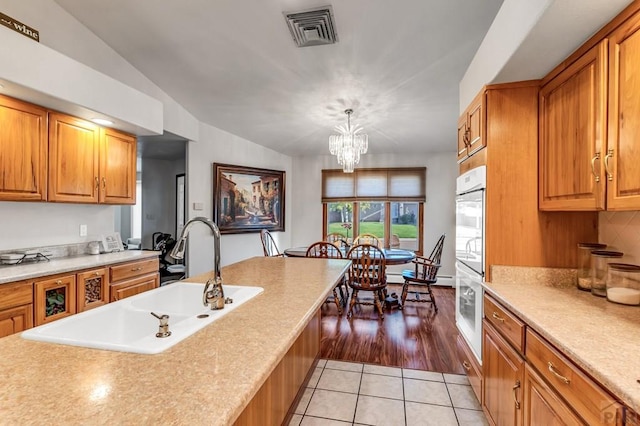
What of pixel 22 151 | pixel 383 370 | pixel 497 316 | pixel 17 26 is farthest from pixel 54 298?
pixel 497 316

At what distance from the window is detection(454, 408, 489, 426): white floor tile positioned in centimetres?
381

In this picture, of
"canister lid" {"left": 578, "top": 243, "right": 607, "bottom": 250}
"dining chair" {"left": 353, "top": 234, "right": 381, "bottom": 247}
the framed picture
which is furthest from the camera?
"dining chair" {"left": 353, "top": 234, "right": 381, "bottom": 247}

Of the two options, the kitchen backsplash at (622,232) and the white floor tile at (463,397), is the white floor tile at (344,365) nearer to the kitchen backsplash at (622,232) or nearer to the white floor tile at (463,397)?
the white floor tile at (463,397)

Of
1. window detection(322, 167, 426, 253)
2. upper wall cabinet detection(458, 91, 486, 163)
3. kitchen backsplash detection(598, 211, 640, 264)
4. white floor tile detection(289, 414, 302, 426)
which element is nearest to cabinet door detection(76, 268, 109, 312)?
white floor tile detection(289, 414, 302, 426)

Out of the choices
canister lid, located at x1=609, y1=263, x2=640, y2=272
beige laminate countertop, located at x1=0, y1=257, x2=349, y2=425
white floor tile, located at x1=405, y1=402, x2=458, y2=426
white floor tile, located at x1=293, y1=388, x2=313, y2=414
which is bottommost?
white floor tile, located at x1=293, y1=388, x2=313, y2=414

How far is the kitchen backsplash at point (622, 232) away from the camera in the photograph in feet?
5.16

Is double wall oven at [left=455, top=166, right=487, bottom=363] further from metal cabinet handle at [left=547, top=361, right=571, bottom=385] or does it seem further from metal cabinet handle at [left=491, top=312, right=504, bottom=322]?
metal cabinet handle at [left=547, top=361, right=571, bottom=385]

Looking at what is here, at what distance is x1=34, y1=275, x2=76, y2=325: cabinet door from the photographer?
7.02 feet

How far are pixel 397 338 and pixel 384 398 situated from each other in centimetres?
107

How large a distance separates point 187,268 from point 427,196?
13.7ft

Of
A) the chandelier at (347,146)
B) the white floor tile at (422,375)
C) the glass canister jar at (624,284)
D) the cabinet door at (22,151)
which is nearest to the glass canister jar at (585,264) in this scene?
the glass canister jar at (624,284)

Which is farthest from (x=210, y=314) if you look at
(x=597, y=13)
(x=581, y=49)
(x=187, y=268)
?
(x=187, y=268)

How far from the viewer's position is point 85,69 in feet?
8.14

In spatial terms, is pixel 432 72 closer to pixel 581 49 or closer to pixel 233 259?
pixel 581 49
